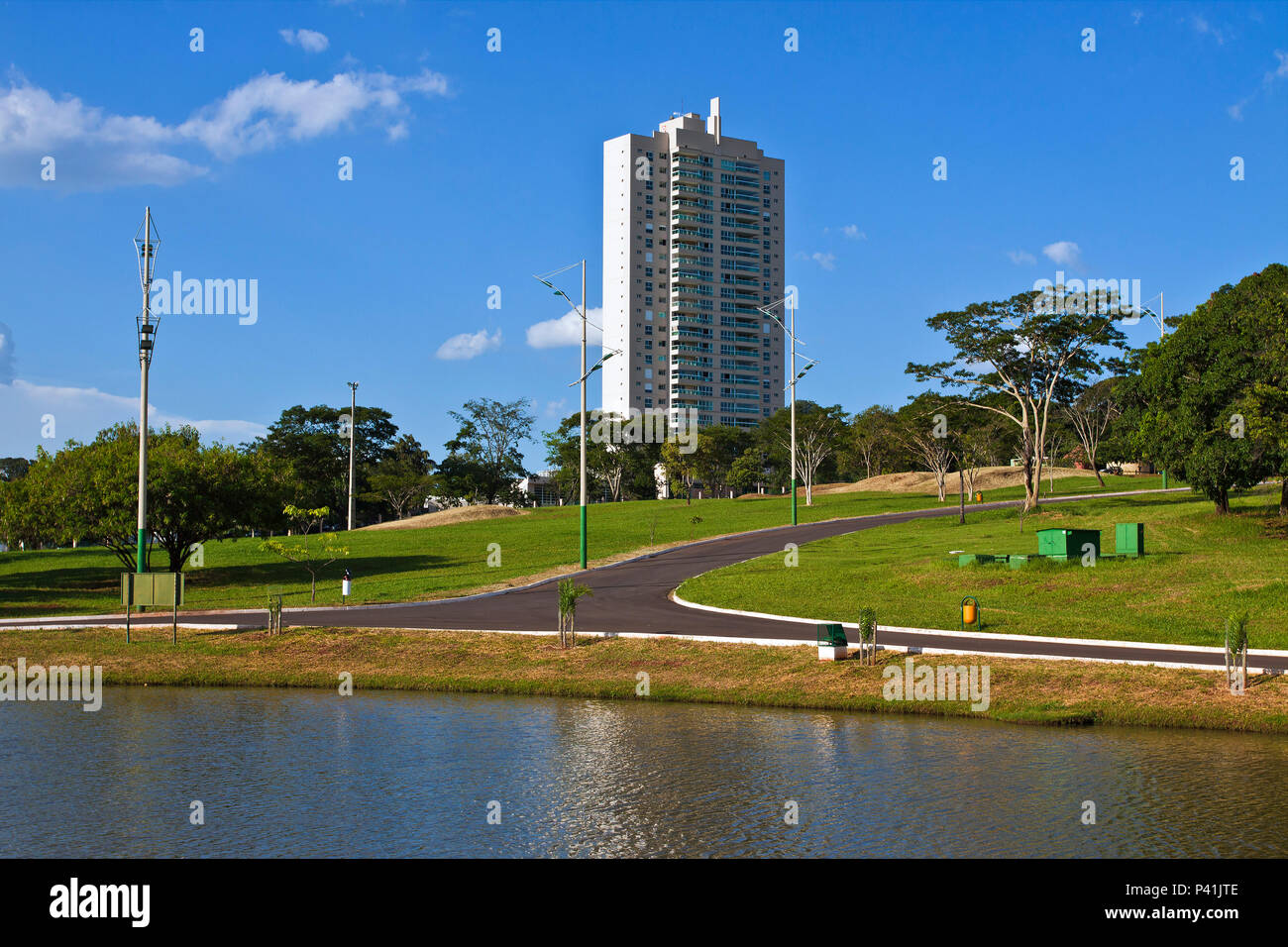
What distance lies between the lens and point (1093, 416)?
97.8 meters

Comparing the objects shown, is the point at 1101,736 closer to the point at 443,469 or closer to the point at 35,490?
Result: the point at 35,490

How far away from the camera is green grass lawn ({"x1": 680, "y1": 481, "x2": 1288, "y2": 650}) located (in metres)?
27.7

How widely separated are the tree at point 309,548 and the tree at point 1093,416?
65474mm

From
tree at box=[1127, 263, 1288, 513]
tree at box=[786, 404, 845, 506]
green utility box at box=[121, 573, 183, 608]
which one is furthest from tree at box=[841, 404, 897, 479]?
green utility box at box=[121, 573, 183, 608]

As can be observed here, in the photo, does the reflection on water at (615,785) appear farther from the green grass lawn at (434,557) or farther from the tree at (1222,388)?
the tree at (1222,388)

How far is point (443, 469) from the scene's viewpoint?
119m

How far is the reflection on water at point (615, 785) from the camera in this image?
12414mm

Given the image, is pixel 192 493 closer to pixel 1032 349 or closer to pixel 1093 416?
pixel 1032 349

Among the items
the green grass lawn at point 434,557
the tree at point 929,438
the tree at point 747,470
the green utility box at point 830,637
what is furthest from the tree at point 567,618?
the tree at point 747,470

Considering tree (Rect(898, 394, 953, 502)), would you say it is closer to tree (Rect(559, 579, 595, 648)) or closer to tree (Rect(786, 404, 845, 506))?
tree (Rect(786, 404, 845, 506))

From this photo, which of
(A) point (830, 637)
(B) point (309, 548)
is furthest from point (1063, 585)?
(B) point (309, 548)

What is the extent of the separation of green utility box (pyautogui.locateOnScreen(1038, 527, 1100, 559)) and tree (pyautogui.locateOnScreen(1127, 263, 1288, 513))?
283 inches
